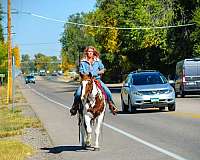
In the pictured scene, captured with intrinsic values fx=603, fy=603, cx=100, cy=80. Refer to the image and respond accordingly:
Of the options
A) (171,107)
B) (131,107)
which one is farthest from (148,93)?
(171,107)

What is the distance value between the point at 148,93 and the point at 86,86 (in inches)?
482

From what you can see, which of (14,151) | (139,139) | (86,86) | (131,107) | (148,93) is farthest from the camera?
(131,107)

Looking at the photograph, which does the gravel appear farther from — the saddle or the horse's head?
the horse's head

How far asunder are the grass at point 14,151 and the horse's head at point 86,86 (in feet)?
6.02

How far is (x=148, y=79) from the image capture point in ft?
84.3

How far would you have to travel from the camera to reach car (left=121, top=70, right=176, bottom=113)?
960 inches

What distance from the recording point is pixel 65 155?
12.7 m

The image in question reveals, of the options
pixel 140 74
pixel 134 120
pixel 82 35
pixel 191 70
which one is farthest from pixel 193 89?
pixel 82 35

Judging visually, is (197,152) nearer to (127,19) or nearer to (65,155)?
(65,155)

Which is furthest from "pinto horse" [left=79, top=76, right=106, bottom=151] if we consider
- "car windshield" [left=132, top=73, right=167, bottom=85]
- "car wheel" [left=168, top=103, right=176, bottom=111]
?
"car windshield" [left=132, top=73, right=167, bottom=85]

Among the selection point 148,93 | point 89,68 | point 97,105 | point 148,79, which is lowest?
point 148,93

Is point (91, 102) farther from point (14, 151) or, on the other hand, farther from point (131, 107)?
point (131, 107)

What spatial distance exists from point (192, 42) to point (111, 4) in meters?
14.4

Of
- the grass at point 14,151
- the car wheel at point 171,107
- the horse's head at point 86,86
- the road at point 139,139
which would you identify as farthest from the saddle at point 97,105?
the car wheel at point 171,107
